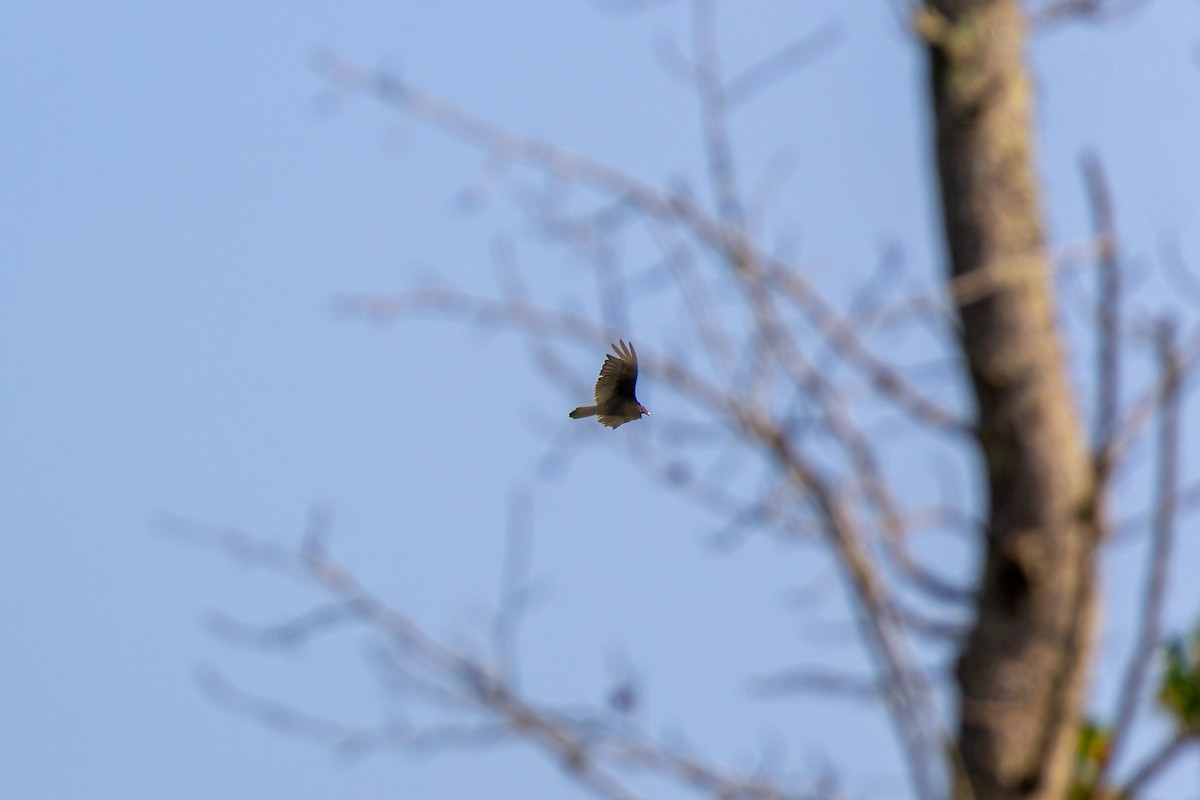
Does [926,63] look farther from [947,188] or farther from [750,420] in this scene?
[750,420]

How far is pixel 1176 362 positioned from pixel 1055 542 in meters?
0.70

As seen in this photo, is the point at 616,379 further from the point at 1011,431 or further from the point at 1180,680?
the point at 1180,680

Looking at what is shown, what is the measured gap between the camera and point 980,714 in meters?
3.29

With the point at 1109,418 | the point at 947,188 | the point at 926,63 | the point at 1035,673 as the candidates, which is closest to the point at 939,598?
the point at 1035,673

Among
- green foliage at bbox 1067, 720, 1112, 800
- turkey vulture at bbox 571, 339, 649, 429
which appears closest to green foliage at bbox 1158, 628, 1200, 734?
green foliage at bbox 1067, 720, 1112, 800

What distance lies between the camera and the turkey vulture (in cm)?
452

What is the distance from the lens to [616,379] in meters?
4.64

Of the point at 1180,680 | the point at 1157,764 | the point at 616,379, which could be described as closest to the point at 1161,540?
the point at 1157,764

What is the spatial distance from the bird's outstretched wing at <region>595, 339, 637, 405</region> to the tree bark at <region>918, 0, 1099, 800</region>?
1106 millimetres

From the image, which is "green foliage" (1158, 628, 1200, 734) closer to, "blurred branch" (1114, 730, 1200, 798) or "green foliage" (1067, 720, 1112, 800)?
"green foliage" (1067, 720, 1112, 800)

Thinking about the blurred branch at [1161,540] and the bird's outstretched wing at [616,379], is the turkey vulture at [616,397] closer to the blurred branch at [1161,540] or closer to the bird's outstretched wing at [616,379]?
the bird's outstretched wing at [616,379]

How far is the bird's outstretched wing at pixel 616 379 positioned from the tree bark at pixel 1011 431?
1.11 metres

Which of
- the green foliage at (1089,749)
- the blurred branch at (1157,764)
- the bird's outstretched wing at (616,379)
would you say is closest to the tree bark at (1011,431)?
the blurred branch at (1157,764)

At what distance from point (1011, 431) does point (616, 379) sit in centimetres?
150
